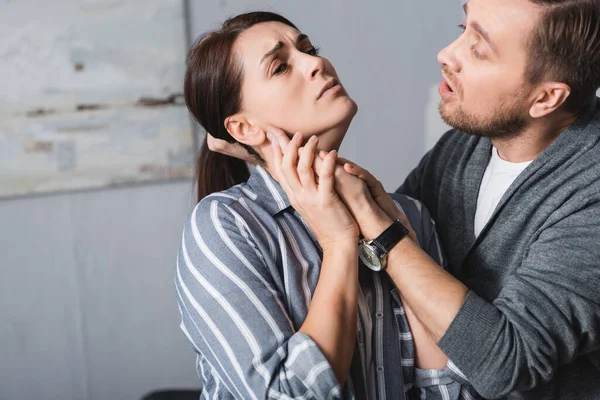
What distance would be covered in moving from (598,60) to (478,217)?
1.45ft

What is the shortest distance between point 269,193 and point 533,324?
0.58 m

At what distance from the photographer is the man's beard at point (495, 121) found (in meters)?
1.47

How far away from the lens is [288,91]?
1349mm

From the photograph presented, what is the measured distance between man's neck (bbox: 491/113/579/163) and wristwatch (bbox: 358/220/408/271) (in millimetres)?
405

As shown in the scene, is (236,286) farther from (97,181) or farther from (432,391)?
(97,181)

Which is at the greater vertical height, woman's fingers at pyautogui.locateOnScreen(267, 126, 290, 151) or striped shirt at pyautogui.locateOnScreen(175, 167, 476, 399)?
woman's fingers at pyautogui.locateOnScreen(267, 126, 290, 151)

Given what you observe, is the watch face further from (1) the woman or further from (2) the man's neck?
(2) the man's neck

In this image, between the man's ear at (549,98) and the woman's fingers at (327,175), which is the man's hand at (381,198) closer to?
the woman's fingers at (327,175)

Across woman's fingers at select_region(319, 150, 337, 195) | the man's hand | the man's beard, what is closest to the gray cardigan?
the man's beard

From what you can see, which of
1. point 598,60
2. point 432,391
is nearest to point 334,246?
point 432,391

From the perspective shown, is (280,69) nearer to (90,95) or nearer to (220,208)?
(220,208)

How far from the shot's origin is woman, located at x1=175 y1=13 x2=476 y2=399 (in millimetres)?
1121

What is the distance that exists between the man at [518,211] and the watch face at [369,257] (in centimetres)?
2

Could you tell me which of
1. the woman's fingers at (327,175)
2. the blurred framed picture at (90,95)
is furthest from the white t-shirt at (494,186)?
the blurred framed picture at (90,95)
